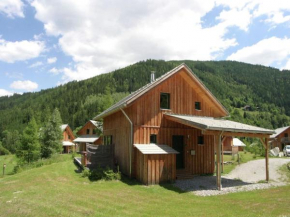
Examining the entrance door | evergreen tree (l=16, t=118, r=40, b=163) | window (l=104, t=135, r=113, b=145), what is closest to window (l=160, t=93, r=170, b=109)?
the entrance door

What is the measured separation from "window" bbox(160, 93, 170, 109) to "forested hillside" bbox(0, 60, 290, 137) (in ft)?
274

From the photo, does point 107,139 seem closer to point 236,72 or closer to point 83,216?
point 83,216

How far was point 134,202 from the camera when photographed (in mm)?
9555

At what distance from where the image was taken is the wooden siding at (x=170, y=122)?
15.2m

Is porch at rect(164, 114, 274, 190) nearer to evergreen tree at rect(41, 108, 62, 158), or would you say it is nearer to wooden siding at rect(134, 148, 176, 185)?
wooden siding at rect(134, 148, 176, 185)

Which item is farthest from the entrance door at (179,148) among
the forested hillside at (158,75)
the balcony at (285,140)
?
the forested hillside at (158,75)

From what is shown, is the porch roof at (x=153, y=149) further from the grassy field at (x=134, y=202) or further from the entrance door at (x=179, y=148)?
the grassy field at (x=134, y=202)

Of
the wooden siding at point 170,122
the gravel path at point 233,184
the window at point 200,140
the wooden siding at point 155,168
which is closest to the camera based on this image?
the gravel path at point 233,184

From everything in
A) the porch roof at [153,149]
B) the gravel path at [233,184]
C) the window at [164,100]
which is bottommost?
the gravel path at [233,184]

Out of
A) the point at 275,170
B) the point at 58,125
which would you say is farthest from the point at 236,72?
the point at 275,170

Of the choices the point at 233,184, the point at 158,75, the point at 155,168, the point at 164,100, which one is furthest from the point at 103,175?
the point at 158,75

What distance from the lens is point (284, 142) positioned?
56.7 meters

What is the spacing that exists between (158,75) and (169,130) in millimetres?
107146

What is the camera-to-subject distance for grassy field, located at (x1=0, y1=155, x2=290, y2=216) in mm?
7879
